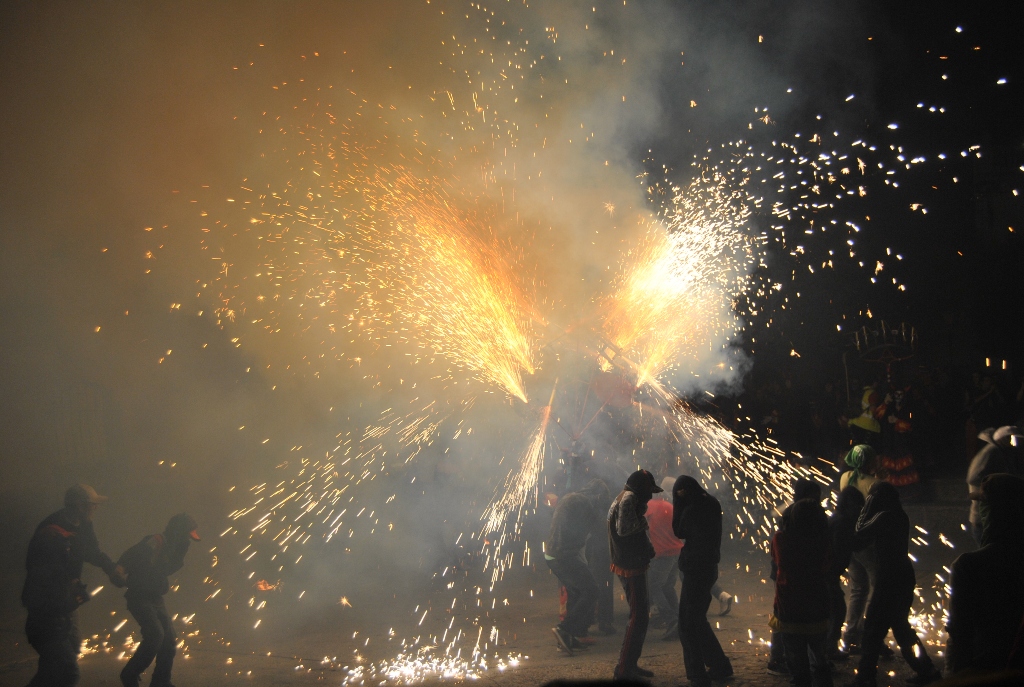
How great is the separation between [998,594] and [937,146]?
12195mm

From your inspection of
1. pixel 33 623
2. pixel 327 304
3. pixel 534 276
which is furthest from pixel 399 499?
pixel 33 623

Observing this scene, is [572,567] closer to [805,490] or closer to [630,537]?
[630,537]

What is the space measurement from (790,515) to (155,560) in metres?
4.04

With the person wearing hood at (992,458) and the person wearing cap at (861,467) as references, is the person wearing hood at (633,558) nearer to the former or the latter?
the person wearing cap at (861,467)

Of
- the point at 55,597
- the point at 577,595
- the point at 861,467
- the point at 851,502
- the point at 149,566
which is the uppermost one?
the point at 861,467

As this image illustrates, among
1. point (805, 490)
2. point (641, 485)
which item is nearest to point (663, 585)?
point (641, 485)

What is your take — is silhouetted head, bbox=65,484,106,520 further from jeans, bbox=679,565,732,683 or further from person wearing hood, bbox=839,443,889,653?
person wearing hood, bbox=839,443,889,653

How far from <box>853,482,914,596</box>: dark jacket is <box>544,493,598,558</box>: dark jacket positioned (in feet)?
6.72

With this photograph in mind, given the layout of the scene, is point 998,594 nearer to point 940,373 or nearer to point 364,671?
point 364,671

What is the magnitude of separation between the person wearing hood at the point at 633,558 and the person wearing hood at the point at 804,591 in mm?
979

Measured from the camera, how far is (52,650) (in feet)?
13.7

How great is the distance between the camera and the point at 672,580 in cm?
597

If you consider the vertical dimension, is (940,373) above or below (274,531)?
above

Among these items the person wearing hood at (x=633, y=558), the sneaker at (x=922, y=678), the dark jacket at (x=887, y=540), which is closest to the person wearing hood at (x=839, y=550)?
the dark jacket at (x=887, y=540)
